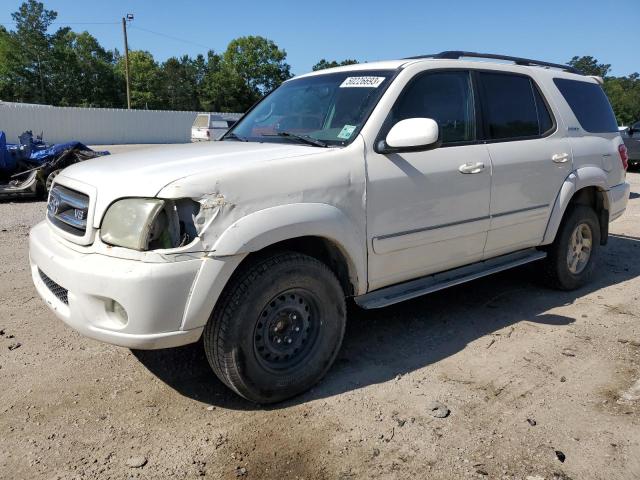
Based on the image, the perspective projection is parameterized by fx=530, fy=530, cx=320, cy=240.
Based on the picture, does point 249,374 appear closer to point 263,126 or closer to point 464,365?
point 464,365

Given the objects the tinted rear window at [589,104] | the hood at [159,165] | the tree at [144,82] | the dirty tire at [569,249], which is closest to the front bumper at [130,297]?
the hood at [159,165]

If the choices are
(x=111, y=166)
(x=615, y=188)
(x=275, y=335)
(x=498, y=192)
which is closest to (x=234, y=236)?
(x=275, y=335)

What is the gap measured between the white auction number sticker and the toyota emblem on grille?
6.63ft

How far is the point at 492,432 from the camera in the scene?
9.23ft

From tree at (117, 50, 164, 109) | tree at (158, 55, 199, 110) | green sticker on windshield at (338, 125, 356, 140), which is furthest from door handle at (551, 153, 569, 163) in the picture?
tree at (158, 55, 199, 110)

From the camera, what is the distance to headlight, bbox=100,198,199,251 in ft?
8.39

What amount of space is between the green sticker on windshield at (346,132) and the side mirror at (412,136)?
7.9 inches

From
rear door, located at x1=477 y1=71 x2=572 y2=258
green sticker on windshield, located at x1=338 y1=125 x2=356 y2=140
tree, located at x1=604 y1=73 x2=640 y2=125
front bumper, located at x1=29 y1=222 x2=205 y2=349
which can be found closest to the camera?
front bumper, located at x1=29 y1=222 x2=205 y2=349

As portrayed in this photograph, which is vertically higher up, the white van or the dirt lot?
the dirt lot

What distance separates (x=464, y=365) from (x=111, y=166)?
257 cm

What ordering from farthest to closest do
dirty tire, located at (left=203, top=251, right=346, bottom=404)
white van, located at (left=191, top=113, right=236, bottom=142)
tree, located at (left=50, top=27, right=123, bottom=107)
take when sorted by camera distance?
tree, located at (left=50, top=27, right=123, bottom=107)
white van, located at (left=191, top=113, right=236, bottom=142)
dirty tire, located at (left=203, top=251, right=346, bottom=404)

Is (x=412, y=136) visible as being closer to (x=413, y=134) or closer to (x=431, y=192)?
(x=413, y=134)

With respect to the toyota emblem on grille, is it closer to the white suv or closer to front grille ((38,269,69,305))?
the white suv

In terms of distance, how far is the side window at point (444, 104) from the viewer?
3562mm
